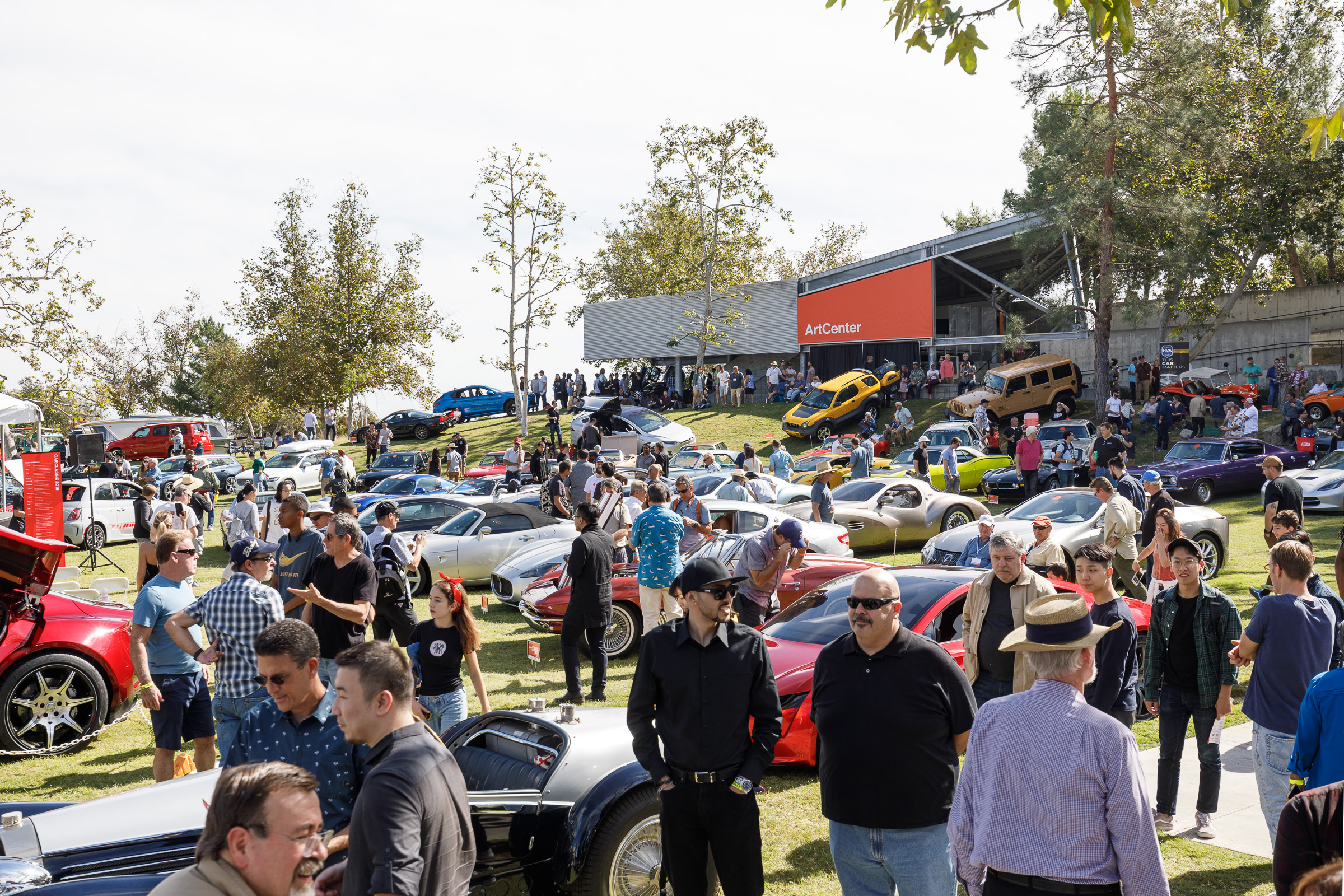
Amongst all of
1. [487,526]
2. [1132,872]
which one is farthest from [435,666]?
[487,526]

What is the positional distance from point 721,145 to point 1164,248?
19586 mm

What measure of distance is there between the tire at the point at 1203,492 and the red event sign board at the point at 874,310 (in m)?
18.1

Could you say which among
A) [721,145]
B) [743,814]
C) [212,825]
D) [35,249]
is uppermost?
[721,145]

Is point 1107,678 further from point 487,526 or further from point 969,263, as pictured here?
point 969,263

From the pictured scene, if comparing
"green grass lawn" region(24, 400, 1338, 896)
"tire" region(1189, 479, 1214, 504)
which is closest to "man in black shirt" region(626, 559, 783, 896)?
"green grass lawn" region(24, 400, 1338, 896)

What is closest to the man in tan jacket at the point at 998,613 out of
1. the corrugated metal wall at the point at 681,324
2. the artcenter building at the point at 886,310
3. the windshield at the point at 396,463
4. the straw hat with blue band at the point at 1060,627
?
the straw hat with blue band at the point at 1060,627

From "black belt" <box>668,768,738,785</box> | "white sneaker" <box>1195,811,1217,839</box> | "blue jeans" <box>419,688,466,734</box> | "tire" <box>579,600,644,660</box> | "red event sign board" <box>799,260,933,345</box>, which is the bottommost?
"white sneaker" <box>1195,811,1217,839</box>

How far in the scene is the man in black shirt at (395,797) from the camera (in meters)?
2.97

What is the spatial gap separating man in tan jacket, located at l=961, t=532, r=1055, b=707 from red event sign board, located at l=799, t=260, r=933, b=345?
33868 mm

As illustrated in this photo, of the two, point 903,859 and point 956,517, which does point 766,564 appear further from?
point 956,517

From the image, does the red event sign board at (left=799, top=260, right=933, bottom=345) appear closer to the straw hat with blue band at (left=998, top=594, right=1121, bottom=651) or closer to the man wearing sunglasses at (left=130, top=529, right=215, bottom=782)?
the man wearing sunglasses at (left=130, top=529, right=215, bottom=782)

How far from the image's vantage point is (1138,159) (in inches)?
1221

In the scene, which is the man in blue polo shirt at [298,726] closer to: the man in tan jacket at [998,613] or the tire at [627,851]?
the tire at [627,851]

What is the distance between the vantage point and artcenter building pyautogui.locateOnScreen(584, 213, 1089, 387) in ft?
122
